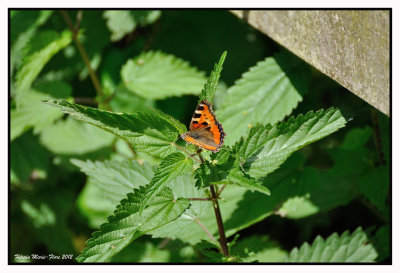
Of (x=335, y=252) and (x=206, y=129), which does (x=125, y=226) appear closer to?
(x=206, y=129)

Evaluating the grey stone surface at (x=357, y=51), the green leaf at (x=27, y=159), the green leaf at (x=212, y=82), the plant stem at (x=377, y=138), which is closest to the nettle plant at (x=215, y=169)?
the green leaf at (x=212, y=82)

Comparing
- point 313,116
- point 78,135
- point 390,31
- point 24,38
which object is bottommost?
point 313,116

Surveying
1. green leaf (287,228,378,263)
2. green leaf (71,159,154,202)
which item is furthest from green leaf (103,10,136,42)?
green leaf (287,228,378,263)

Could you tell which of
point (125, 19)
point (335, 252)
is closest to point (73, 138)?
point (125, 19)

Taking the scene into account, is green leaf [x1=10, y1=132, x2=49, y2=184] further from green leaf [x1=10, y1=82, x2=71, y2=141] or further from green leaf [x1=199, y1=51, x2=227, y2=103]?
green leaf [x1=199, y1=51, x2=227, y2=103]

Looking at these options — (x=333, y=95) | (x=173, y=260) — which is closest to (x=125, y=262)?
(x=173, y=260)

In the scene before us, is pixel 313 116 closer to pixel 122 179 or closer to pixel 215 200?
pixel 215 200
